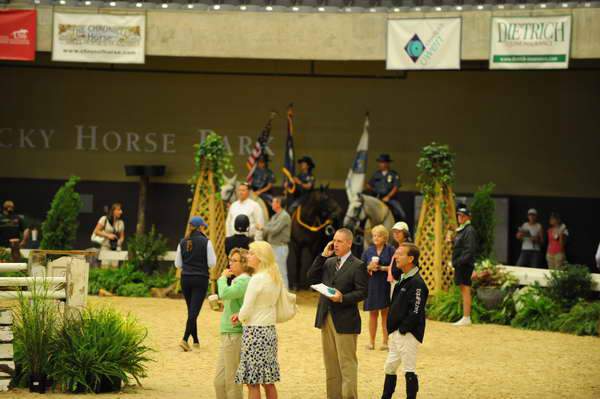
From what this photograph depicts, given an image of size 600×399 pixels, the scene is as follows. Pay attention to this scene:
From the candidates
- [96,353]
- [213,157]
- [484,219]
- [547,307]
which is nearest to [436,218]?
[484,219]

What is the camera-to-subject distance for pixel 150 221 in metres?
23.6

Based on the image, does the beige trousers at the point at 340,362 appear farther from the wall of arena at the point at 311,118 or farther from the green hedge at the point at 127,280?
the wall of arena at the point at 311,118

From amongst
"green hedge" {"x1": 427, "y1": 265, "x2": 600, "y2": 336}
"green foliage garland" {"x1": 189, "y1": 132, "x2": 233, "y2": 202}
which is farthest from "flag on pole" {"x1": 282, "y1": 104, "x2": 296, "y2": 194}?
"green hedge" {"x1": 427, "y1": 265, "x2": 600, "y2": 336}

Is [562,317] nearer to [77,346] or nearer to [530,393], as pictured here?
[530,393]

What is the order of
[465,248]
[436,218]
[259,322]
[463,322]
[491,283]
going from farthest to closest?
[436,218] < [491,283] < [463,322] < [465,248] < [259,322]

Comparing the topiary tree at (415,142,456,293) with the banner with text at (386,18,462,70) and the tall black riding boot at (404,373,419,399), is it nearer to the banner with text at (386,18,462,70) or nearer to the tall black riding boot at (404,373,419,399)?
the banner with text at (386,18,462,70)

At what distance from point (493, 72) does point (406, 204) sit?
3.20 meters

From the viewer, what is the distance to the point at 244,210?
17797 millimetres

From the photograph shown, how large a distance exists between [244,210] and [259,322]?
9193mm

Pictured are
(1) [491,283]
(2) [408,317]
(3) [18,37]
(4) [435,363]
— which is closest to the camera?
(2) [408,317]

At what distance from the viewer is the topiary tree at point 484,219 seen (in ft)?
56.9

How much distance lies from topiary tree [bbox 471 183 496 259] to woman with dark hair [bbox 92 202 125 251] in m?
6.67

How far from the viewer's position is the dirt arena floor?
10.8 m

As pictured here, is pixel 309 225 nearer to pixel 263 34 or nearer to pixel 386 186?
pixel 386 186
